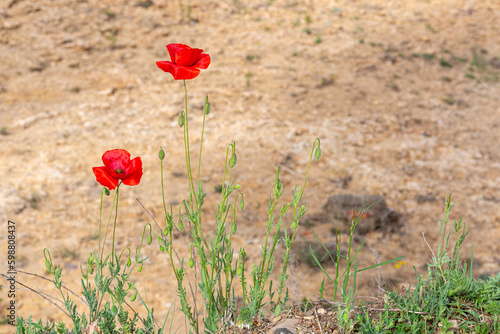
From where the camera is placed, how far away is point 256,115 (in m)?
5.27

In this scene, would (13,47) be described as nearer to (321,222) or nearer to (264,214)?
(264,214)

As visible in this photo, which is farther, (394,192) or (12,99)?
(12,99)

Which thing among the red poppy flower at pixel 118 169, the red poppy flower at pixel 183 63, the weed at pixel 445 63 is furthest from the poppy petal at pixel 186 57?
the weed at pixel 445 63

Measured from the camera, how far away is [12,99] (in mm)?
5227

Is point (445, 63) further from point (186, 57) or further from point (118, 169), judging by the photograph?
point (118, 169)

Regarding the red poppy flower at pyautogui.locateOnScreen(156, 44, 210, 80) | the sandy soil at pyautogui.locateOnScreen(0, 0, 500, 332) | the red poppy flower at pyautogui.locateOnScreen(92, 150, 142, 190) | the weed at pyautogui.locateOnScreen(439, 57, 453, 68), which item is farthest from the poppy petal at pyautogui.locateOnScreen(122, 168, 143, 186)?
the weed at pyautogui.locateOnScreen(439, 57, 453, 68)

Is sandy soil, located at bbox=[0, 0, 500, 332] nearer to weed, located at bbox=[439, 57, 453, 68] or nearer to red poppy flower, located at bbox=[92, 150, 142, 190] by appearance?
weed, located at bbox=[439, 57, 453, 68]

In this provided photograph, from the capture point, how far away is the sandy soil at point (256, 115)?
12.5 ft

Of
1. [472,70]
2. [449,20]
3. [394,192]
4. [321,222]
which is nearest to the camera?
[321,222]

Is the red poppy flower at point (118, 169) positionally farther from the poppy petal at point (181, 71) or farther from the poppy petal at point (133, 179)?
the poppy petal at point (181, 71)

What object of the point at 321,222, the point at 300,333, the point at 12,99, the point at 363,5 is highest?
the point at 363,5

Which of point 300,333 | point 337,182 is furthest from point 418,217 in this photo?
point 300,333

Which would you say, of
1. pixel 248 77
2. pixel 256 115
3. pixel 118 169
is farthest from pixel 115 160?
pixel 248 77

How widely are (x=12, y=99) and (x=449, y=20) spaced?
7.15 metres
